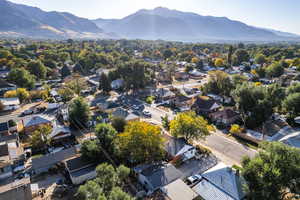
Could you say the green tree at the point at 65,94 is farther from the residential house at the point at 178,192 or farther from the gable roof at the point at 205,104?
the residential house at the point at 178,192

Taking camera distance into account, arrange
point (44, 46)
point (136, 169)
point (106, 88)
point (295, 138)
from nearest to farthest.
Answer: point (136, 169), point (295, 138), point (106, 88), point (44, 46)

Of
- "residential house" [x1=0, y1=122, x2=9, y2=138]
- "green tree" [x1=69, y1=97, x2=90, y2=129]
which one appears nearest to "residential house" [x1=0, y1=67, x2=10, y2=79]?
"residential house" [x1=0, y1=122, x2=9, y2=138]

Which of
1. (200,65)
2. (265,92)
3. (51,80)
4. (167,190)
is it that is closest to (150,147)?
(167,190)

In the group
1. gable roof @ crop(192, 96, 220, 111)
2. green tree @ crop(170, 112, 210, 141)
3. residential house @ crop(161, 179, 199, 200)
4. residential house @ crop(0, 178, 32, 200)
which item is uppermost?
green tree @ crop(170, 112, 210, 141)

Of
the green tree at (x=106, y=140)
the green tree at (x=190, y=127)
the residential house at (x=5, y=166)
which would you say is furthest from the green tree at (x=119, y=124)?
the residential house at (x=5, y=166)

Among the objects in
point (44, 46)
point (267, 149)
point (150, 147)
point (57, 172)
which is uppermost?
point (44, 46)

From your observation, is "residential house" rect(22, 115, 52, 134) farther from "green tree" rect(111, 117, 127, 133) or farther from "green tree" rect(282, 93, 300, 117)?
"green tree" rect(282, 93, 300, 117)

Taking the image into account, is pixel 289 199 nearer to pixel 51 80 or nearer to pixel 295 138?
pixel 295 138
